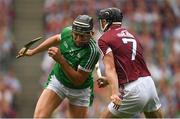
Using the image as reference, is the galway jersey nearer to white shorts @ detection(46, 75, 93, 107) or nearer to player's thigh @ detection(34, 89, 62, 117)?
white shorts @ detection(46, 75, 93, 107)

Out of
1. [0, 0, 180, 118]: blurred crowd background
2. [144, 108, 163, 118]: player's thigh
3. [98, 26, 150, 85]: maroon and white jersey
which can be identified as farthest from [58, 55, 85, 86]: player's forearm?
[0, 0, 180, 118]: blurred crowd background

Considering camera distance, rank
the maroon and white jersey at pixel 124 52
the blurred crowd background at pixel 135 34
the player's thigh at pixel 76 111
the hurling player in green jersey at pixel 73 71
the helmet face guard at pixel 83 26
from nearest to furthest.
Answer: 1. the maroon and white jersey at pixel 124 52
2. the helmet face guard at pixel 83 26
3. the hurling player in green jersey at pixel 73 71
4. the player's thigh at pixel 76 111
5. the blurred crowd background at pixel 135 34

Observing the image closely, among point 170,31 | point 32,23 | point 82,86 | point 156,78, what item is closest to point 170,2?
point 170,31

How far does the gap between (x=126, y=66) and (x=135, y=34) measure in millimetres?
7181

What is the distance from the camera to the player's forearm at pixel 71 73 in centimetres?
886

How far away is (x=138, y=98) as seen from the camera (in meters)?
8.66

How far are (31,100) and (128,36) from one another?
7.65 metres

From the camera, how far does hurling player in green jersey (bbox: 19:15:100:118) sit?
9070mm

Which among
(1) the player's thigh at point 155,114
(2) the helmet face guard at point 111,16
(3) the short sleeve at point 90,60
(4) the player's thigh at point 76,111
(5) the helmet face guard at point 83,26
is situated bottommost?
(4) the player's thigh at point 76,111

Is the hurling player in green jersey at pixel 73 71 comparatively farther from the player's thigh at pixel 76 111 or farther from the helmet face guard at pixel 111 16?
the helmet face guard at pixel 111 16

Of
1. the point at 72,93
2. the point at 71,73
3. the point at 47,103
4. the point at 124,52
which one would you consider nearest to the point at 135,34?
the point at 72,93

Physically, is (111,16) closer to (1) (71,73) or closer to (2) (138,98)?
(1) (71,73)

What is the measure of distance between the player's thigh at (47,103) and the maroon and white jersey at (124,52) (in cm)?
120

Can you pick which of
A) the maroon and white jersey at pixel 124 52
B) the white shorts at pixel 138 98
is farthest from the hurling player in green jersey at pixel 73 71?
the white shorts at pixel 138 98
